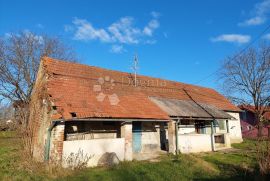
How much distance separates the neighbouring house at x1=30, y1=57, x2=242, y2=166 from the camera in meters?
10.8

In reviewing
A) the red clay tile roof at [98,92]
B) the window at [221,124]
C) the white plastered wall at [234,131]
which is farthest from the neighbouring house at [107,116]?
the white plastered wall at [234,131]

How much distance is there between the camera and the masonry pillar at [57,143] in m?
9.91

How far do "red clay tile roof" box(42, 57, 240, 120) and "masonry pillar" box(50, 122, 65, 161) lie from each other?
0.62 meters

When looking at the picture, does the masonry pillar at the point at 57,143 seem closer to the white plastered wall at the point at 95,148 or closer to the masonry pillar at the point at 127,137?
the white plastered wall at the point at 95,148

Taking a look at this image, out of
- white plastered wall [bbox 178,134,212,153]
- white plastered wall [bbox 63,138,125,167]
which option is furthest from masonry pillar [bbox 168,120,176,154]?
white plastered wall [bbox 63,138,125,167]

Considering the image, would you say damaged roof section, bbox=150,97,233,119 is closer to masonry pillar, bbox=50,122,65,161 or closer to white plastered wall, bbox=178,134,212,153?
white plastered wall, bbox=178,134,212,153

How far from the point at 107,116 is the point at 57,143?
8.73ft

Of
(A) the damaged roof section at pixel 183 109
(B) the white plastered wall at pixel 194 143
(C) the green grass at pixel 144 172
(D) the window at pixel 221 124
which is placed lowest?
(C) the green grass at pixel 144 172

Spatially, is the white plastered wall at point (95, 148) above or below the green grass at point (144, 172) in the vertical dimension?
above

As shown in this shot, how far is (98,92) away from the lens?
14.1m

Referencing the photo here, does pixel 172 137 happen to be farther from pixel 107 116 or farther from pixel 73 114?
pixel 73 114

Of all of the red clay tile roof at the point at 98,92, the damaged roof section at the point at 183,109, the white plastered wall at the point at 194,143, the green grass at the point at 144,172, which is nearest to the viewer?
the green grass at the point at 144,172

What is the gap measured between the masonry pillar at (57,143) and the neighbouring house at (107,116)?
12 mm

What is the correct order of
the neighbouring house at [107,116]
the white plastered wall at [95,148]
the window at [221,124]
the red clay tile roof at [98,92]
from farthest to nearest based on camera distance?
the window at [221,124]
the red clay tile roof at [98,92]
the neighbouring house at [107,116]
the white plastered wall at [95,148]
